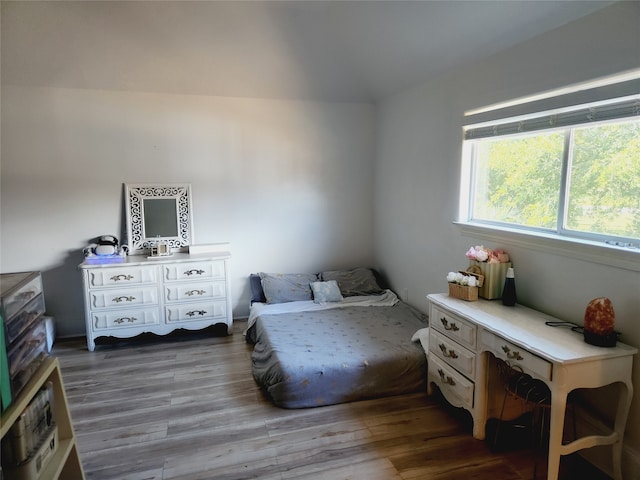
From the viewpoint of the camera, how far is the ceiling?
104 inches

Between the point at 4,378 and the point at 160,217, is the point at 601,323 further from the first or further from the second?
the point at 160,217

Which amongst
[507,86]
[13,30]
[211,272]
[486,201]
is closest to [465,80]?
[507,86]

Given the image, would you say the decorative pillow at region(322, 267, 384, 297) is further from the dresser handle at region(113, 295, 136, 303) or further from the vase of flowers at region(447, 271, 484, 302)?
the dresser handle at region(113, 295, 136, 303)

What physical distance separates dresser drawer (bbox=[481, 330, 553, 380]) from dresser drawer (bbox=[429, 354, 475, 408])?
335 millimetres

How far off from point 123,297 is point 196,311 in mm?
645

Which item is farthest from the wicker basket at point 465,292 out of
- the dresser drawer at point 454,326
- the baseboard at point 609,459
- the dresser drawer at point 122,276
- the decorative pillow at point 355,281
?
the dresser drawer at point 122,276

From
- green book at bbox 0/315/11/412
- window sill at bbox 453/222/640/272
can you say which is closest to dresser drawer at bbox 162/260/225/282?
window sill at bbox 453/222/640/272

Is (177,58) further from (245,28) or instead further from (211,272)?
(211,272)

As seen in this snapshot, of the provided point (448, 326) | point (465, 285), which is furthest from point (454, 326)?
point (465, 285)

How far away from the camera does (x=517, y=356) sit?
1.92 metres

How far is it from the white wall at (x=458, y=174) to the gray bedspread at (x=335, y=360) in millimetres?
707

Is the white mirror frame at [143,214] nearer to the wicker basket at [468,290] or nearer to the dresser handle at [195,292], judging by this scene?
the dresser handle at [195,292]

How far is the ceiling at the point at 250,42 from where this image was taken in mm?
2631

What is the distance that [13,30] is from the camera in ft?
9.97
